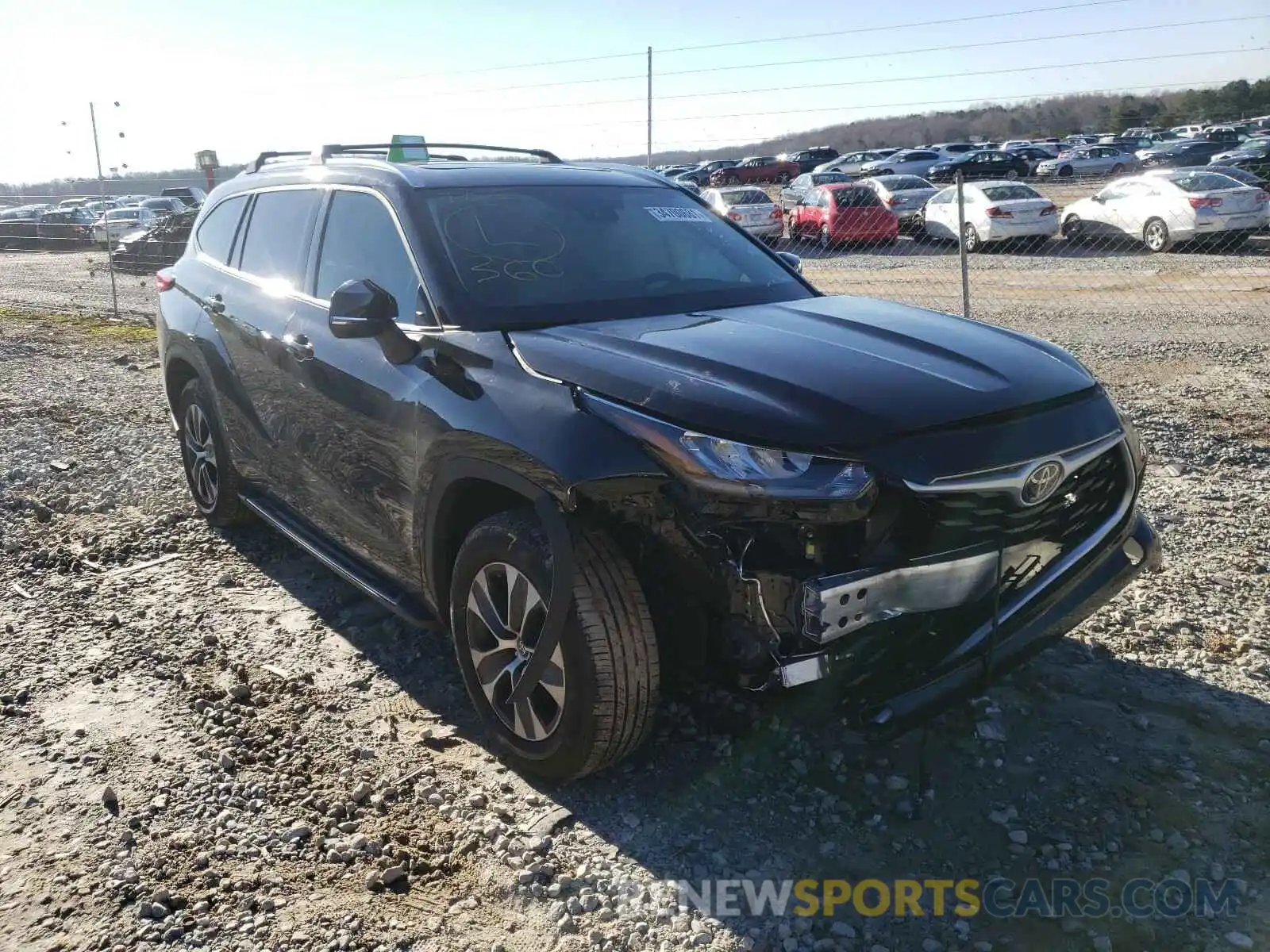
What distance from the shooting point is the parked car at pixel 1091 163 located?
36.2 meters

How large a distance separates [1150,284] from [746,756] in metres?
13.8

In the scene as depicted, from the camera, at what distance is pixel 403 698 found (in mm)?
3756

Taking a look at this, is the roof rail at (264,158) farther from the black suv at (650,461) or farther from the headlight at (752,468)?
the headlight at (752,468)

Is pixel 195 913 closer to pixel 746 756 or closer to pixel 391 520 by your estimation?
pixel 391 520

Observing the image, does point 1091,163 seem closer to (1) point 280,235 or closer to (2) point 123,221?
(2) point 123,221

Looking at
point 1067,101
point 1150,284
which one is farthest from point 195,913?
point 1067,101

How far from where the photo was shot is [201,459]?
212 inches

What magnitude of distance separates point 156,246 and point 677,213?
67.9 ft

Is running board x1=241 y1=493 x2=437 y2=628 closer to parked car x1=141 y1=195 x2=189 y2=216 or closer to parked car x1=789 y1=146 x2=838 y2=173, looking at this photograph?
parked car x1=141 y1=195 x2=189 y2=216

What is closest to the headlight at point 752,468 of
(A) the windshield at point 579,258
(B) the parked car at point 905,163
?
(A) the windshield at point 579,258

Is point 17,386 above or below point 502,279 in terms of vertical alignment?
below

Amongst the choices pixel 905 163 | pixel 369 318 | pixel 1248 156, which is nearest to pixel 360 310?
pixel 369 318

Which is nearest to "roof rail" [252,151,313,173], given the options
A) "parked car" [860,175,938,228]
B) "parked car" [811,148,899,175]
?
"parked car" [860,175,938,228]

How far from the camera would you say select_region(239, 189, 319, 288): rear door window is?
432cm
